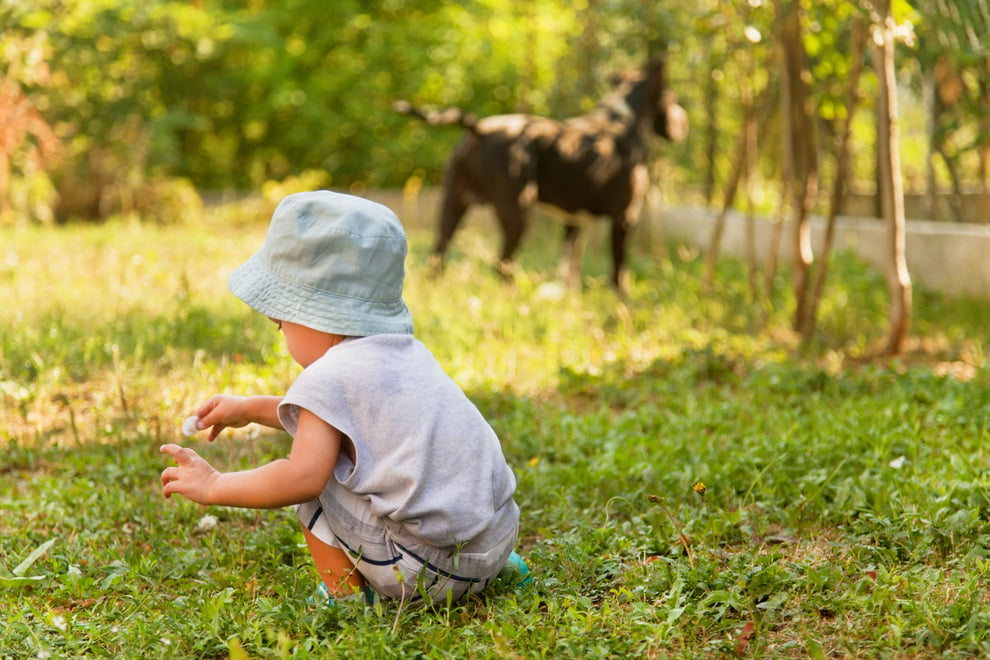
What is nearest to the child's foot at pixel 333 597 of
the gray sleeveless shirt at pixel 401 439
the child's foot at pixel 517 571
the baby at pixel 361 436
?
the baby at pixel 361 436

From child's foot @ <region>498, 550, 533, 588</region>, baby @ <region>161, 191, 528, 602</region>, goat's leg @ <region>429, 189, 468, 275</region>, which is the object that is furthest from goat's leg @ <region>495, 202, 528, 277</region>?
baby @ <region>161, 191, 528, 602</region>

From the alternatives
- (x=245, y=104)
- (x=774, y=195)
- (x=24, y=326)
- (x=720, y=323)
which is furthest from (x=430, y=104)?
(x=24, y=326)

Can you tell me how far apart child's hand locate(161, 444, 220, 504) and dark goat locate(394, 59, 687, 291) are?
4.86 meters

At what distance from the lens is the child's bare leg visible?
2531 millimetres

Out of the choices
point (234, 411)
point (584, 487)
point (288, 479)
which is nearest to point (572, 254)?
point (584, 487)

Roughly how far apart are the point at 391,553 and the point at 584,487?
1213 millimetres

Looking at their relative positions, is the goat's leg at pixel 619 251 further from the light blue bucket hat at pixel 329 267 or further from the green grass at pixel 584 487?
the light blue bucket hat at pixel 329 267

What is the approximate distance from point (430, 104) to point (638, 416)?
1268cm

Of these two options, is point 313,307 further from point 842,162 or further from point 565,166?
point 565,166

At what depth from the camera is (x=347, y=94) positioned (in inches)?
655

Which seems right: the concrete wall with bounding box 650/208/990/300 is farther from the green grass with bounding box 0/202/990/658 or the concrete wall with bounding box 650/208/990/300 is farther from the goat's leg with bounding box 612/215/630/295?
the goat's leg with bounding box 612/215/630/295

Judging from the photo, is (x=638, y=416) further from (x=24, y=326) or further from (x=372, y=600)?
(x=24, y=326)

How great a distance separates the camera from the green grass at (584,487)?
2.39 metres

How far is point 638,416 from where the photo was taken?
437 cm
